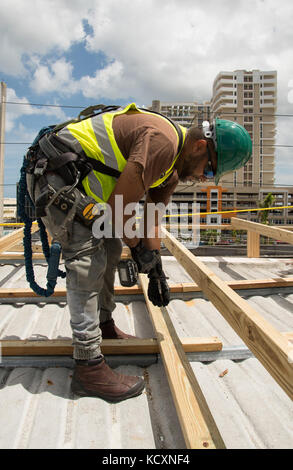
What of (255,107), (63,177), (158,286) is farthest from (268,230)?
(255,107)

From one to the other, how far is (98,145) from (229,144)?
86 centimetres

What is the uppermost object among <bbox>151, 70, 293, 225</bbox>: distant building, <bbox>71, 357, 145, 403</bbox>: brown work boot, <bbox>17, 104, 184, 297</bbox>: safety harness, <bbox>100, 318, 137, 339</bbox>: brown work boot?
<bbox>151, 70, 293, 225</bbox>: distant building

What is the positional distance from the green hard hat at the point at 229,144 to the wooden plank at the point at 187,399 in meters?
1.23

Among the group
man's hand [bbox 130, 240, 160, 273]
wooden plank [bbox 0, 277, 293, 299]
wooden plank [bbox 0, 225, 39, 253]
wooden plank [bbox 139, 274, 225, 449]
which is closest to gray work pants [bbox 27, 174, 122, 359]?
man's hand [bbox 130, 240, 160, 273]

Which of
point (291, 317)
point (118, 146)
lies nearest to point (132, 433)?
point (118, 146)

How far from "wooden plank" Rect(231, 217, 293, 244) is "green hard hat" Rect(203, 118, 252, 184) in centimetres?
234

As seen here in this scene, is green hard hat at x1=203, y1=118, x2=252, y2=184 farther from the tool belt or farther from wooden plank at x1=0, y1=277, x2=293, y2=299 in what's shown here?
wooden plank at x1=0, y1=277, x2=293, y2=299

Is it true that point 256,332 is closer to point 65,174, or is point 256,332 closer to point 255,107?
point 65,174

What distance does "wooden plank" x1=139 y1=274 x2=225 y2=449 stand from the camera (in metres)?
1.26

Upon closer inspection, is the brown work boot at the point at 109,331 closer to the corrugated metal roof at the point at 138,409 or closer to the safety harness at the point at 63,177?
the corrugated metal roof at the point at 138,409

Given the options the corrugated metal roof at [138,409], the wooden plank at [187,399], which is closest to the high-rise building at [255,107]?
the corrugated metal roof at [138,409]

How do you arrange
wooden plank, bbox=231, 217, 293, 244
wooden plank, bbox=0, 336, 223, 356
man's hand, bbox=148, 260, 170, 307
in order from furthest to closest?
1. wooden plank, bbox=231, 217, 293, 244
2. man's hand, bbox=148, 260, 170, 307
3. wooden plank, bbox=0, 336, 223, 356

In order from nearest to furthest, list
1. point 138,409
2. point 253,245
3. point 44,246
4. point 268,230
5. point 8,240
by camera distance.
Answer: point 138,409 → point 44,246 → point 8,240 → point 268,230 → point 253,245

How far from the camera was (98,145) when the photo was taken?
1771 mm
